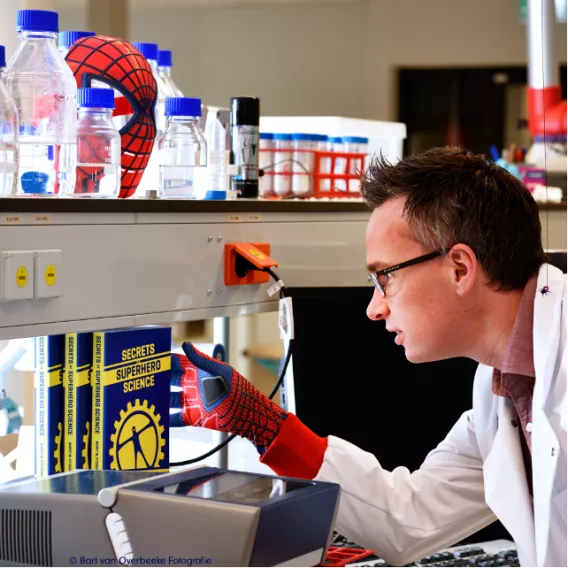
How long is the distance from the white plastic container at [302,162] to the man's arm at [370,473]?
20.5 inches

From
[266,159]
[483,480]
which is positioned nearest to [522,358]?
[483,480]

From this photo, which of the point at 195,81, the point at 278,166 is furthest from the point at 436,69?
the point at 278,166

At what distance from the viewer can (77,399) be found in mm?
1364

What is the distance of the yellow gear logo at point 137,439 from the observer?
4.57 feet

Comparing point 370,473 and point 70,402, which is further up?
point 70,402

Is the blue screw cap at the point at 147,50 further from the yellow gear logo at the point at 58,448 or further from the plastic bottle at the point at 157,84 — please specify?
the yellow gear logo at the point at 58,448

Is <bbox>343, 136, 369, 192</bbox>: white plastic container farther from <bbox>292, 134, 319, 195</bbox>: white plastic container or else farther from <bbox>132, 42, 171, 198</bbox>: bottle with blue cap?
<bbox>132, 42, 171, 198</bbox>: bottle with blue cap

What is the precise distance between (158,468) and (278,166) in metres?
0.71

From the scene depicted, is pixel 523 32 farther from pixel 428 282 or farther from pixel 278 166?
pixel 428 282

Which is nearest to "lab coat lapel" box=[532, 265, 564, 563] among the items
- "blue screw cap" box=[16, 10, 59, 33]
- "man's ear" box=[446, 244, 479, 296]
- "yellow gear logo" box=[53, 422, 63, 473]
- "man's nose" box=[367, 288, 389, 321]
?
"man's ear" box=[446, 244, 479, 296]

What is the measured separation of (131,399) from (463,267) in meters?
0.52

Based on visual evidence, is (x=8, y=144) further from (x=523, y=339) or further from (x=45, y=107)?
(x=523, y=339)

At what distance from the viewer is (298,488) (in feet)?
3.61

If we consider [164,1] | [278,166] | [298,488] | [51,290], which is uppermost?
[164,1]
